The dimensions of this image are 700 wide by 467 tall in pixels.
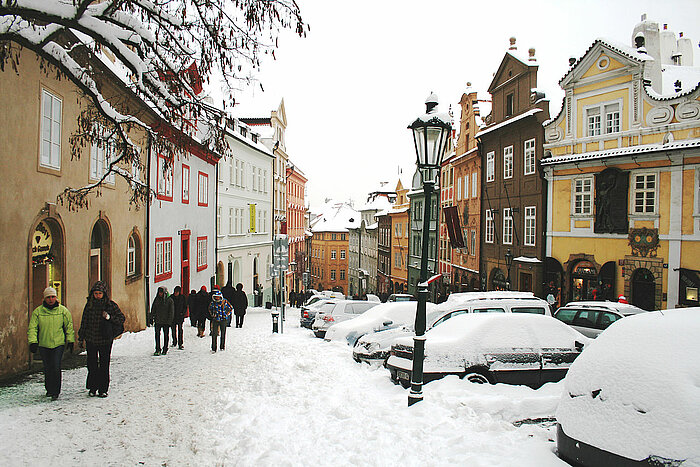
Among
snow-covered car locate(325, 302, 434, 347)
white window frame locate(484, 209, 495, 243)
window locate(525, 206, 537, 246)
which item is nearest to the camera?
snow-covered car locate(325, 302, 434, 347)

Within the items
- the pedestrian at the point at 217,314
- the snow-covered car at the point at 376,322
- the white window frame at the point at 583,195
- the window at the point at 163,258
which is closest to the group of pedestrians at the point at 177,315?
the pedestrian at the point at 217,314

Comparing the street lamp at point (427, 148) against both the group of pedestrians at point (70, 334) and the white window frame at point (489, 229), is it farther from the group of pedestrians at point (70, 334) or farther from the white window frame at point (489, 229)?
the white window frame at point (489, 229)

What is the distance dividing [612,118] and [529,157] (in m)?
5.36

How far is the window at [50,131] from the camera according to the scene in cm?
1086

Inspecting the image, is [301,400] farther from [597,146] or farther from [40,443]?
[597,146]

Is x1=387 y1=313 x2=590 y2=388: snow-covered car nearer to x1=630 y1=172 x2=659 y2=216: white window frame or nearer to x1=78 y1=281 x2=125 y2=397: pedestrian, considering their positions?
x1=78 y1=281 x2=125 y2=397: pedestrian

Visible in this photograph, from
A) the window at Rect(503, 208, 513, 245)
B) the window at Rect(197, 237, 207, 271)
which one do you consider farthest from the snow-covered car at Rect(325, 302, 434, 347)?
the window at Rect(503, 208, 513, 245)

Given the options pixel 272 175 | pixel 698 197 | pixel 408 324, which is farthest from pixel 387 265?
pixel 408 324

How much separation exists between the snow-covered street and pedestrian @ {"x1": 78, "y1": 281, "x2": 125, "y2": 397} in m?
0.27

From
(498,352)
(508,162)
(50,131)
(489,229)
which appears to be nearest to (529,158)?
(508,162)

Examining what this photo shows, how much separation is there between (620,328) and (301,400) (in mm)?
4782

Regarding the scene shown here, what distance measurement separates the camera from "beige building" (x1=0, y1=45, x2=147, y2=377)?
31.1 ft

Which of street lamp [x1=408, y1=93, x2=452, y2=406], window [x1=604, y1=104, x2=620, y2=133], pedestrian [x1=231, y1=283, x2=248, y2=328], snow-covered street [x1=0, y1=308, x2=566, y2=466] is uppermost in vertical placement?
window [x1=604, y1=104, x2=620, y2=133]

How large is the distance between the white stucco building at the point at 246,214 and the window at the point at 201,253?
130 inches
